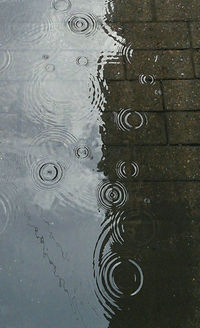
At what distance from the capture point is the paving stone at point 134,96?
301 cm

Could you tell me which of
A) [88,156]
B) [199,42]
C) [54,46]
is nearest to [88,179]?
[88,156]

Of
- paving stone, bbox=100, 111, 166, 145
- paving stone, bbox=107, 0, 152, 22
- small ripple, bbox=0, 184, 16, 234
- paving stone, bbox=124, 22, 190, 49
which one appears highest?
paving stone, bbox=107, 0, 152, 22

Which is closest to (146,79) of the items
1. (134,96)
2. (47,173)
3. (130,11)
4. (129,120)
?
(134,96)

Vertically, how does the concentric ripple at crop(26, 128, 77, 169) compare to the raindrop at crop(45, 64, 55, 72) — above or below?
below

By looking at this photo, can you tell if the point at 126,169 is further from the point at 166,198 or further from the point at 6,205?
the point at 6,205

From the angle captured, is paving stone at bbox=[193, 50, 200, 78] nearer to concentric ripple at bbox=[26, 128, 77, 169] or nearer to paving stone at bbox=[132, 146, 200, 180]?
paving stone at bbox=[132, 146, 200, 180]

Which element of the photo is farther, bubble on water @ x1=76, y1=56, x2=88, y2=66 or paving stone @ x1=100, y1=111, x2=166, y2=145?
bubble on water @ x1=76, y1=56, x2=88, y2=66

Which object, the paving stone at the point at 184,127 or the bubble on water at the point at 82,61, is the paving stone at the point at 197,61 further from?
the bubble on water at the point at 82,61

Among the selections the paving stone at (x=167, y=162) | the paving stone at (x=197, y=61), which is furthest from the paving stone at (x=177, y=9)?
the paving stone at (x=167, y=162)

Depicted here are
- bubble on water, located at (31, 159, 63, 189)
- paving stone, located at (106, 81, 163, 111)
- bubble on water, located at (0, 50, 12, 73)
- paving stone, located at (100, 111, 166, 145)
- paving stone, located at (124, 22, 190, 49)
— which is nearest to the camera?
bubble on water, located at (31, 159, 63, 189)

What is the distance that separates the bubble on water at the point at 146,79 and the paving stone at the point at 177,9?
509 mm

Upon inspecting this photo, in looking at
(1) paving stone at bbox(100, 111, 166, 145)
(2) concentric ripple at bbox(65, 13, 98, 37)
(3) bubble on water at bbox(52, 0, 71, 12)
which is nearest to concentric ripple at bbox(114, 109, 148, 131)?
(1) paving stone at bbox(100, 111, 166, 145)

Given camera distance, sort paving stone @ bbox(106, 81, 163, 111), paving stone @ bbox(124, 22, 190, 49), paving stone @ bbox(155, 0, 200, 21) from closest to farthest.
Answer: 1. paving stone @ bbox(106, 81, 163, 111)
2. paving stone @ bbox(124, 22, 190, 49)
3. paving stone @ bbox(155, 0, 200, 21)

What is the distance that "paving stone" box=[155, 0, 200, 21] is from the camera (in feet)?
11.0
